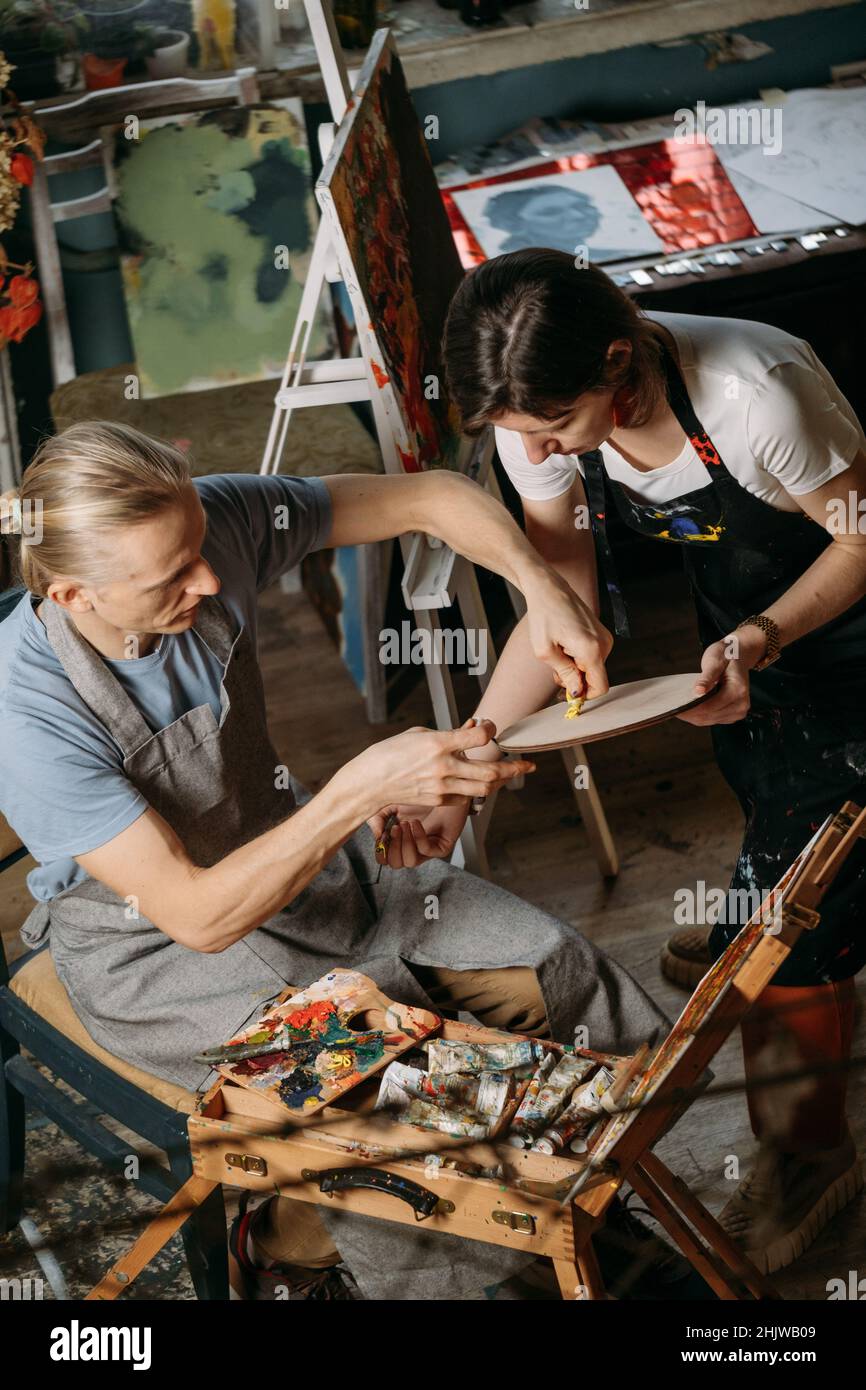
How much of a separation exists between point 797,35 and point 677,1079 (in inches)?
153

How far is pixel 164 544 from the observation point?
5.57ft

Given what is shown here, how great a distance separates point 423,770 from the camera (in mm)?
1650

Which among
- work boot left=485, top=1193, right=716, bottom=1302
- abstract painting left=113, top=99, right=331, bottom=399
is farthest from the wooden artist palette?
abstract painting left=113, top=99, right=331, bottom=399

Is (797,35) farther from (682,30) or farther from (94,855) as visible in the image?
(94,855)

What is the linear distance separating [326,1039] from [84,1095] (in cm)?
46

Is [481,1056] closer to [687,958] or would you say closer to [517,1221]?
[517,1221]

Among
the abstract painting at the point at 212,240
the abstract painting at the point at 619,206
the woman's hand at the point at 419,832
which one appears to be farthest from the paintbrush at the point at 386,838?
the abstract painting at the point at 212,240

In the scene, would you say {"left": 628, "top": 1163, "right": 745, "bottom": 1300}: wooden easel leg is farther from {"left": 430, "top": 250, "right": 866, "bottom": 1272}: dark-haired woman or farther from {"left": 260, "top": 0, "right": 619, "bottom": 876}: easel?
{"left": 260, "top": 0, "right": 619, "bottom": 876}: easel

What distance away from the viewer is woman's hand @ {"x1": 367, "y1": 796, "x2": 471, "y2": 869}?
205 cm

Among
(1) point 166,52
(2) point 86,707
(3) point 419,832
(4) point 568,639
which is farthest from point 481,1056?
(1) point 166,52

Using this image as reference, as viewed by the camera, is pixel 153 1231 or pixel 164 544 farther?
pixel 164 544

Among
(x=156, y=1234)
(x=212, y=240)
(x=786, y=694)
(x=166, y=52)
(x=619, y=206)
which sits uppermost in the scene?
(x=166, y=52)

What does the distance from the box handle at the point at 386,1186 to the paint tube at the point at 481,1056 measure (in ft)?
0.61
